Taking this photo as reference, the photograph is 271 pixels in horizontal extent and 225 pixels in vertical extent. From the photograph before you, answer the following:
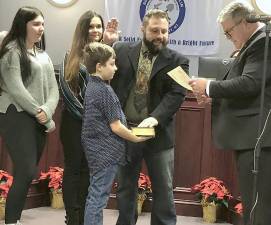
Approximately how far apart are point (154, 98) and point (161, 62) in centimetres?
21

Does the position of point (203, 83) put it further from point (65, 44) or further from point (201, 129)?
point (65, 44)

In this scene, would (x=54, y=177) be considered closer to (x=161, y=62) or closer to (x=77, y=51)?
(x=77, y=51)

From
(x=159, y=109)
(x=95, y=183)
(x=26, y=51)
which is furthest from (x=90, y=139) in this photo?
(x=26, y=51)

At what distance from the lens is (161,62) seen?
9.71 ft

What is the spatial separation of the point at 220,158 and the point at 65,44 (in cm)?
270

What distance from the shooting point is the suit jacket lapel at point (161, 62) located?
2941 mm

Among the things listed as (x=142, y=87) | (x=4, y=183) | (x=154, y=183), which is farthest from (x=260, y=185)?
(x=4, y=183)

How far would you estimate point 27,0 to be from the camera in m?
6.24

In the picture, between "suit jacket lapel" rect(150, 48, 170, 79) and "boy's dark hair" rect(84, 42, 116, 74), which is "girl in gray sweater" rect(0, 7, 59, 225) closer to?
"boy's dark hair" rect(84, 42, 116, 74)

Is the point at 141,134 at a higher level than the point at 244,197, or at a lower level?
higher

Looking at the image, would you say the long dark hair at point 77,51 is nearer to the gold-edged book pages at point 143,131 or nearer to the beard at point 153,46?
the beard at point 153,46

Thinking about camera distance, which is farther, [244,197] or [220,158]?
[220,158]

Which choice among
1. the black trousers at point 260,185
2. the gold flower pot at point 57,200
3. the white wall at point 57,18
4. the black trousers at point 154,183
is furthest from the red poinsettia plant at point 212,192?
the white wall at point 57,18

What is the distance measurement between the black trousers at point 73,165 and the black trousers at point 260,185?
104 centimetres
